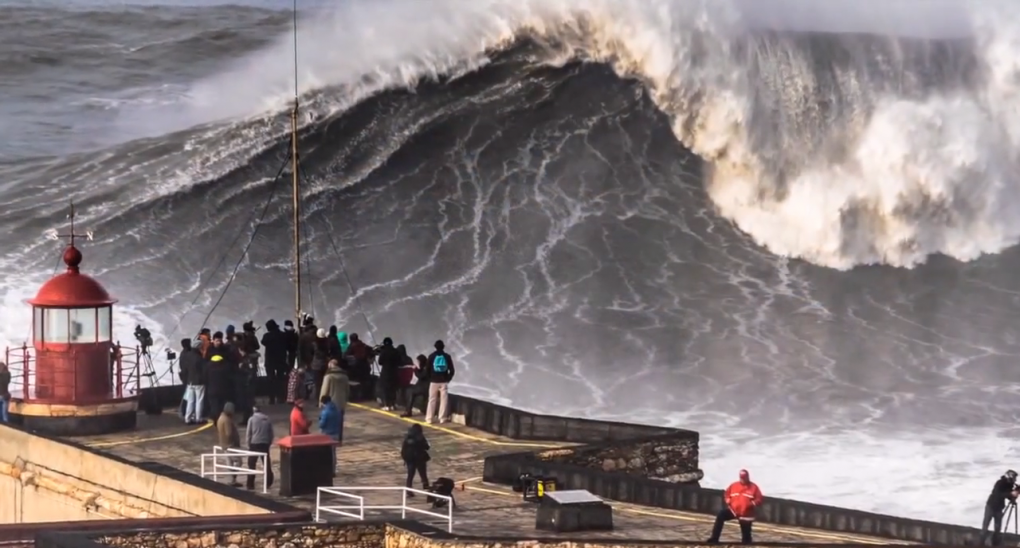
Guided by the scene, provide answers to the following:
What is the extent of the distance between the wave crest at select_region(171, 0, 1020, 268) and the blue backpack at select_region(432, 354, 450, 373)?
16675 millimetres

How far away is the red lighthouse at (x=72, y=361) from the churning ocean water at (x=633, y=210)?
24.9ft

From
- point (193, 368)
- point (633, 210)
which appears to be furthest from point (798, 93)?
point (193, 368)

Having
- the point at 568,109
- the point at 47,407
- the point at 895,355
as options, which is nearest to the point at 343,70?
the point at 568,109

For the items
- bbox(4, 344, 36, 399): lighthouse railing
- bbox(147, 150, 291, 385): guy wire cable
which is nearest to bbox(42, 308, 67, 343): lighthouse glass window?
bbox(4, 344, 36, 399): lighthouse railing

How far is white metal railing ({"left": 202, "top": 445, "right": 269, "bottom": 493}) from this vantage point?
16.7m

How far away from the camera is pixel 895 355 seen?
30.6 m

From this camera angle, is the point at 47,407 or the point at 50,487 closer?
the point at 50,487

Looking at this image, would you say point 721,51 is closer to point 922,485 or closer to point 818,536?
point 922,485

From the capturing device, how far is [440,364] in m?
19.3

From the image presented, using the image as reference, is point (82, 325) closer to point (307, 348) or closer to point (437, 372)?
point (307, 348)

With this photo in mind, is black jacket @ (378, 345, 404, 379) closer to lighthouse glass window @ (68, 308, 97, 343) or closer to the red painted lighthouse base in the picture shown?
the red painted lighthouse base

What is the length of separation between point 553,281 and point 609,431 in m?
14.6

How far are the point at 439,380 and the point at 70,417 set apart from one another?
3.30 meters

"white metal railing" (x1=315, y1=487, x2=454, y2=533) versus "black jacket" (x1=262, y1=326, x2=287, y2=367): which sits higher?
"black jacket" (x1=262, y1=326, x2=287, y2=367)
